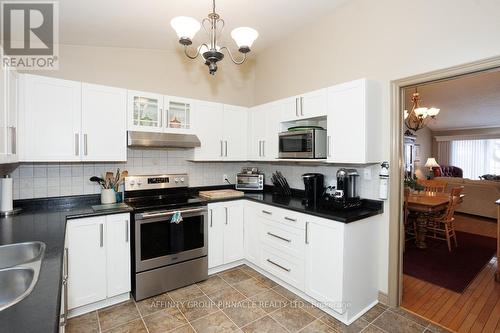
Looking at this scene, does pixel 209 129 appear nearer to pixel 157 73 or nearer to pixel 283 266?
pixel 157 73

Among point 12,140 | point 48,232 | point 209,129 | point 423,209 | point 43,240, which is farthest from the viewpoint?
point 423,209

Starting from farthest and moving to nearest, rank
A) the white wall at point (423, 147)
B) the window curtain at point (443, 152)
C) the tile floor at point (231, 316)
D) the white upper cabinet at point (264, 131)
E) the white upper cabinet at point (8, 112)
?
the window curtain at point (443, 152), the white wall at point (423, 147), the white upper cabinet at point (264, 131), the tile floor at point (231, 316), the white upper cabinet at point (8, 112)

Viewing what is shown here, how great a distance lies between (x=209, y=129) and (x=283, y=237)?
1617 millimetres

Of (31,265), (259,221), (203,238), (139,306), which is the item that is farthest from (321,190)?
(31,265)

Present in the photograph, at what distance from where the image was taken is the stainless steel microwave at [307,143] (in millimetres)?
2666

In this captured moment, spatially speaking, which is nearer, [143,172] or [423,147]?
[143,172]

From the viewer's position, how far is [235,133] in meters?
3.52

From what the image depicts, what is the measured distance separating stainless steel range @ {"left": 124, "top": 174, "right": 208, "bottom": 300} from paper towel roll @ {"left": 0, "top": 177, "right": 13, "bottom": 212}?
0.94 m

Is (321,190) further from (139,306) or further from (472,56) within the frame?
(139,306)

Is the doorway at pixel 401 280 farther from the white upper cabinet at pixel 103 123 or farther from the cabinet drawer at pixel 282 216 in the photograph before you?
the white upper cabinet at pixel 103 123

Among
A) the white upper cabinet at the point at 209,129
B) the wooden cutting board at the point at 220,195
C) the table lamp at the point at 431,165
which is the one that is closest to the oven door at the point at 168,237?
the wooden cutting board at the point at 220,195

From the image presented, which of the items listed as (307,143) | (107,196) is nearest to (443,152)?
(307,143)

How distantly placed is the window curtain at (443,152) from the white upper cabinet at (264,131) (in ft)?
25.7

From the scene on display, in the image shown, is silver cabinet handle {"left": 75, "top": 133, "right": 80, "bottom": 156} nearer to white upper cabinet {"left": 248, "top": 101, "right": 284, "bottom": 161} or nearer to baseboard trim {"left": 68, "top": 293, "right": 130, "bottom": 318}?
baseboard trim {"left": 68, "top": 293, "right": 130, "bottom": 318}
